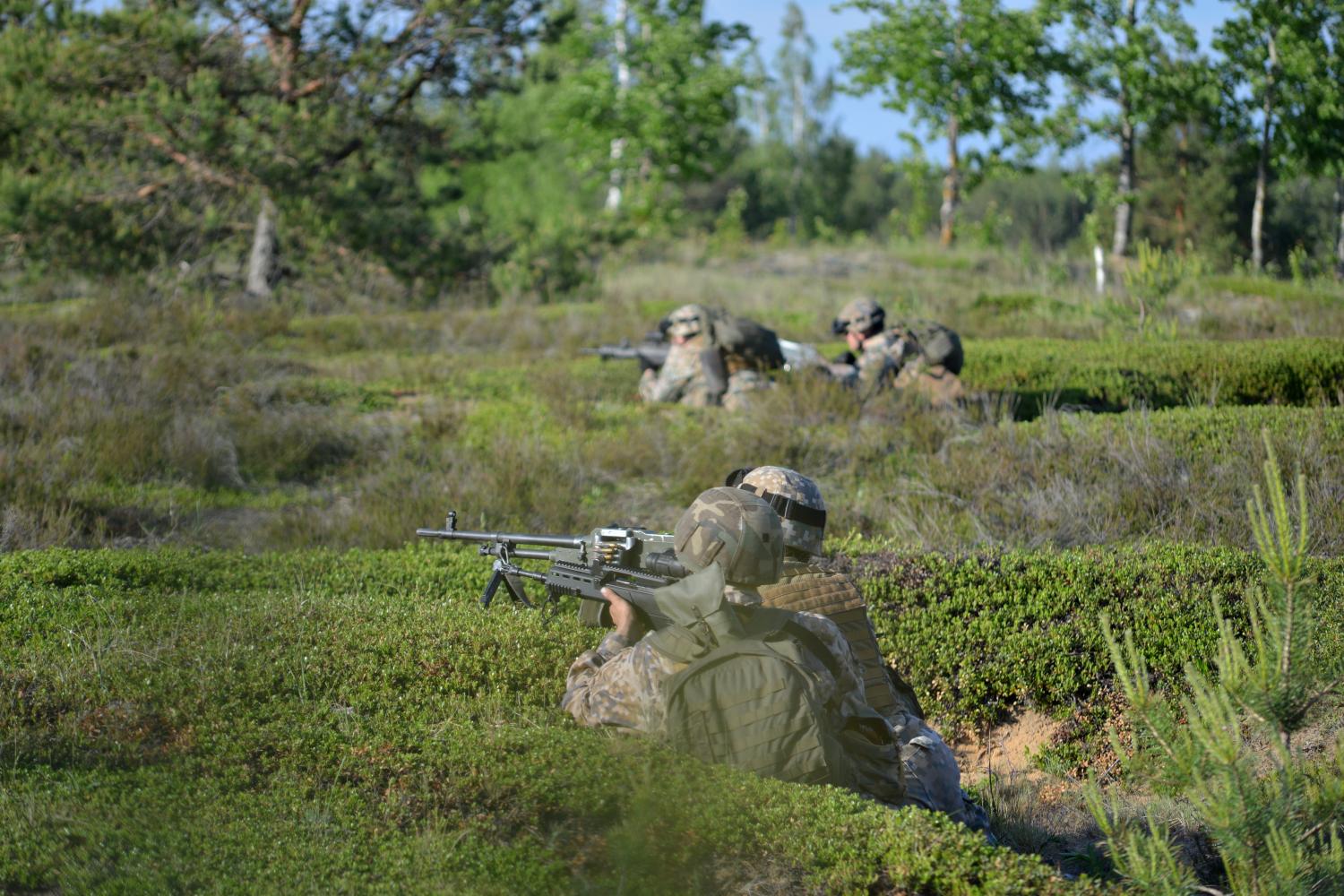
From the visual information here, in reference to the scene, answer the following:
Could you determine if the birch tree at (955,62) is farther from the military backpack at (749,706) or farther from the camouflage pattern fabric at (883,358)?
the military backpack at (749,706)

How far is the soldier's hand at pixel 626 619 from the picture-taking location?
416cm

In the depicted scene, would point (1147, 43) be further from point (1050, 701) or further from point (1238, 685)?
point (1238, 685)

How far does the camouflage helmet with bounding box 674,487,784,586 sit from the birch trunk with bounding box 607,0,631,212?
23.9 metres

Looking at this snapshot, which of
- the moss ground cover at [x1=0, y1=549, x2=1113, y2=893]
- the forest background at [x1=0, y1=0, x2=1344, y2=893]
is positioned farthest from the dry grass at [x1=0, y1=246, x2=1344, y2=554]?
the moss ground cover at [x1=0, y1=549, x2=1113, y2=893]

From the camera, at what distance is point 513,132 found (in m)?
23.9

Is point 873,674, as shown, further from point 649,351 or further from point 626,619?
point 649,351

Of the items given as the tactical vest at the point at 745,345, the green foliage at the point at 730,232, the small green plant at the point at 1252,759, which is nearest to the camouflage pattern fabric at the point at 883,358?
the tactical vest at the point at 745,345

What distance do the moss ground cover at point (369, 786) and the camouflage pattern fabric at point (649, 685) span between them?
0.07m

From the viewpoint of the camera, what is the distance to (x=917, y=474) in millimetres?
8859

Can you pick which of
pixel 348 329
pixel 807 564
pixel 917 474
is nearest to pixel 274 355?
pixel 348 329

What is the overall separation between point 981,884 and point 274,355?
1078 cm

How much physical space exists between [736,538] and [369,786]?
4.09ft

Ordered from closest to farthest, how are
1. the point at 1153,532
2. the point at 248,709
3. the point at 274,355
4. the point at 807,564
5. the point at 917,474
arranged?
1. the point at 248,709
2. the point at 807,564
3. the point at 1153,532
4. the point at 917,474
5. the point at 274,355

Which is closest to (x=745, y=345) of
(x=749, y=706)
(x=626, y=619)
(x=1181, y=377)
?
(x=1181, y=377)
